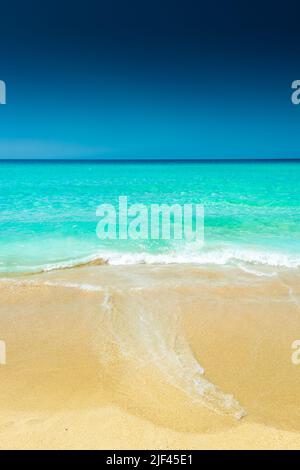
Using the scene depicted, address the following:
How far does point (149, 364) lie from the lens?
111 inches

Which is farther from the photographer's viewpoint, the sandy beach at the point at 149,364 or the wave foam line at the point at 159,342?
the wave foam line at the point at 159,342

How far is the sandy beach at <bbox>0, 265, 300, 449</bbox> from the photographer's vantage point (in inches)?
80.4

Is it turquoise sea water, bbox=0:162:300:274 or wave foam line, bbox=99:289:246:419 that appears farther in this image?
turquoise sea water, bbox=0:162:300:274

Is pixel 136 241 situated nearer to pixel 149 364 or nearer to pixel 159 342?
pixel 159 342

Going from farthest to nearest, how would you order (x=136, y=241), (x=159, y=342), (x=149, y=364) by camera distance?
(x=136, y=241) < (x=159, y=342) < (x=149, y=364)

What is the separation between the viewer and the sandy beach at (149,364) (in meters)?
2.04

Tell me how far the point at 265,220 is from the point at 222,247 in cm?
357

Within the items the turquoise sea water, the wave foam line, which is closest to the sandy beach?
the wave foam line

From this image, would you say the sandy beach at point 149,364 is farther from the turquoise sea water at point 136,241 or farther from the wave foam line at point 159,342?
the turquoise sea water at point 136,241

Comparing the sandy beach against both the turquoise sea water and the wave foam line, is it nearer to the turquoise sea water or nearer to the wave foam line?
the wave foam line

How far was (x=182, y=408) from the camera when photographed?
2.27m

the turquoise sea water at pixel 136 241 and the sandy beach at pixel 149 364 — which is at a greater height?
the turquoise sea water at pixel 136 241

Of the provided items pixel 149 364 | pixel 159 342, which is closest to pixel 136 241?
pixel 159 342

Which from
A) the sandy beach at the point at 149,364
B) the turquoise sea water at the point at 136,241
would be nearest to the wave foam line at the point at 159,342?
the sandy beach at the point at 149,364
